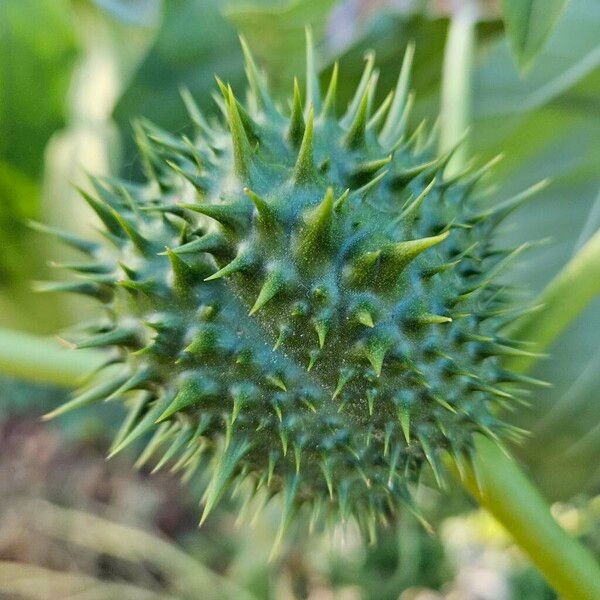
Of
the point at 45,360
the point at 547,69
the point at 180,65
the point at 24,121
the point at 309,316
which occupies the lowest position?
the point at 45,360

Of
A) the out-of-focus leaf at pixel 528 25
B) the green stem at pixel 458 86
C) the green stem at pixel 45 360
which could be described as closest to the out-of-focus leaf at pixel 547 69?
the green stem at pixel 458 86

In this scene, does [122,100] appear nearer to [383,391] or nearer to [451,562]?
[383,391]

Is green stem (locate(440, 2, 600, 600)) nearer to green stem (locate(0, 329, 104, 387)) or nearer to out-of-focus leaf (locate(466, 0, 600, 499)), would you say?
out-of-focus leaf (locate(466, 0, 600, 499))

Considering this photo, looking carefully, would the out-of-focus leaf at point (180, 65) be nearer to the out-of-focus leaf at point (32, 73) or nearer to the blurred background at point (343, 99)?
the blurred background at point (343, 99)

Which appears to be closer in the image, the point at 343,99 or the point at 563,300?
the point at 563,300

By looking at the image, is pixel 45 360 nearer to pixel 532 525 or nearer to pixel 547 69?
pixel 532 525

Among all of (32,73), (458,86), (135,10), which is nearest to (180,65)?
(135,10)

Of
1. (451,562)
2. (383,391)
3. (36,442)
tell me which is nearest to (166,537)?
(36,442)
